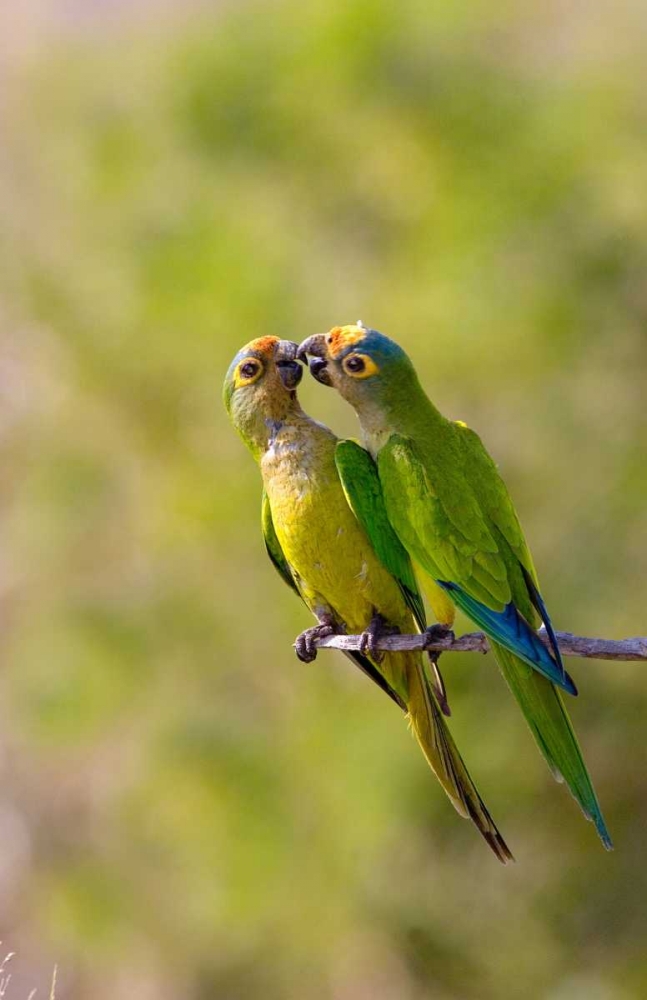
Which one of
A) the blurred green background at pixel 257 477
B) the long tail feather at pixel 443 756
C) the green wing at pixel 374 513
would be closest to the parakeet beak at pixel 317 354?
the green wing at pixel 374 513

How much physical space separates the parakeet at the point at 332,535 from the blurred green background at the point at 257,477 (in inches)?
228

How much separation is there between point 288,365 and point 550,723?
1310 millimetres

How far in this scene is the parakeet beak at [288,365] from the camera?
3.90 m

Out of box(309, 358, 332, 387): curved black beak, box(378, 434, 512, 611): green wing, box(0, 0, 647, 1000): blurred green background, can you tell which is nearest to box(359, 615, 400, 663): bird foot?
box(378, 434, 512, 611): green wing

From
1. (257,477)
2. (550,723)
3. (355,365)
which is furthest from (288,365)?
(257,477)

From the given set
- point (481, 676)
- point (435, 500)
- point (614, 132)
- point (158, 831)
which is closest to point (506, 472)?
point (481, 676)

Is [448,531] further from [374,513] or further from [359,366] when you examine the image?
[359,366]

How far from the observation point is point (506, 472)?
1027 cm

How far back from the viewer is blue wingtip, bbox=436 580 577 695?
322 centimetres

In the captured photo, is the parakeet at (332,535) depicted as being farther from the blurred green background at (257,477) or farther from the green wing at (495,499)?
the blurred green background at (257,477)

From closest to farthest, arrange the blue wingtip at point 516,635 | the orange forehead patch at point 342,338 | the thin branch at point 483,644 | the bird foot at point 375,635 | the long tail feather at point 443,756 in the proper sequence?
the thin branch at point 483,644 < the blue wingtip at point 516,635 < the long tail feather at point 443,756 < the bird foot at point 375,635 < the orange forehead patch at point 342,338

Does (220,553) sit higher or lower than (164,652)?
higher

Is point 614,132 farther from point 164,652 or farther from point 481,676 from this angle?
point 164,652

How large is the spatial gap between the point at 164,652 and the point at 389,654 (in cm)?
881
